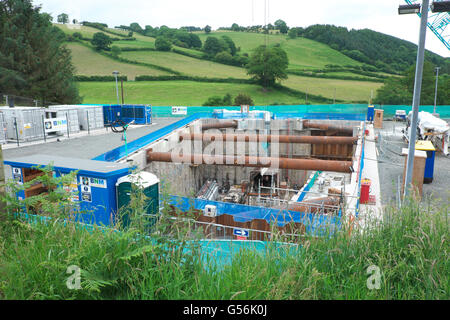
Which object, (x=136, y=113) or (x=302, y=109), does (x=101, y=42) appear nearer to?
(x=302, y=109)

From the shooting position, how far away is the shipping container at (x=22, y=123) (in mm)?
23094

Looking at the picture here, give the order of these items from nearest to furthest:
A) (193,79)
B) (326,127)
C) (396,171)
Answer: (396,171)
(326,127)
(193,79)

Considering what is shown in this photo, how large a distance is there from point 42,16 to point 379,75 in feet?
265

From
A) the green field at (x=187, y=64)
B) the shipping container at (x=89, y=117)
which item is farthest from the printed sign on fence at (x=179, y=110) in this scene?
the green field at (x=187, y=64)

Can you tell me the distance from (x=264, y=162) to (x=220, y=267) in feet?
48.3

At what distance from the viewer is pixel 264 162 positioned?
18.7 metres

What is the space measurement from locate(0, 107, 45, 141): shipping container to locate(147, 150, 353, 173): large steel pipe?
9.08 meters

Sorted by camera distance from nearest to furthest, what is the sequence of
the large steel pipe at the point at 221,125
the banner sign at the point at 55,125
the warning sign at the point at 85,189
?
1. the warning sign at the point at 85,189
2. the banner sign at the point at 55,125
3. the large steel pipe at the point at 221,125

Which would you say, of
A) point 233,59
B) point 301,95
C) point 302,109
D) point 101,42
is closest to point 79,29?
point 101,42

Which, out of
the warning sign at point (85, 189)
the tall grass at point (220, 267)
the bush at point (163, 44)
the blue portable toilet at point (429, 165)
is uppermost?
the bush at point (163, 44)

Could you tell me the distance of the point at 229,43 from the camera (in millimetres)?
109375

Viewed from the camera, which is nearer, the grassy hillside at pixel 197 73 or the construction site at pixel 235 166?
the construction site at pixel 235 166

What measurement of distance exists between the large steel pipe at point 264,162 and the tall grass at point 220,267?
1362 cm

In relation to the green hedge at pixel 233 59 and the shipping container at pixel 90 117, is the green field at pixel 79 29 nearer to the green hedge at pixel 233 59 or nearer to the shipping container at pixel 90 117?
the green hedge at pixel 233 59
